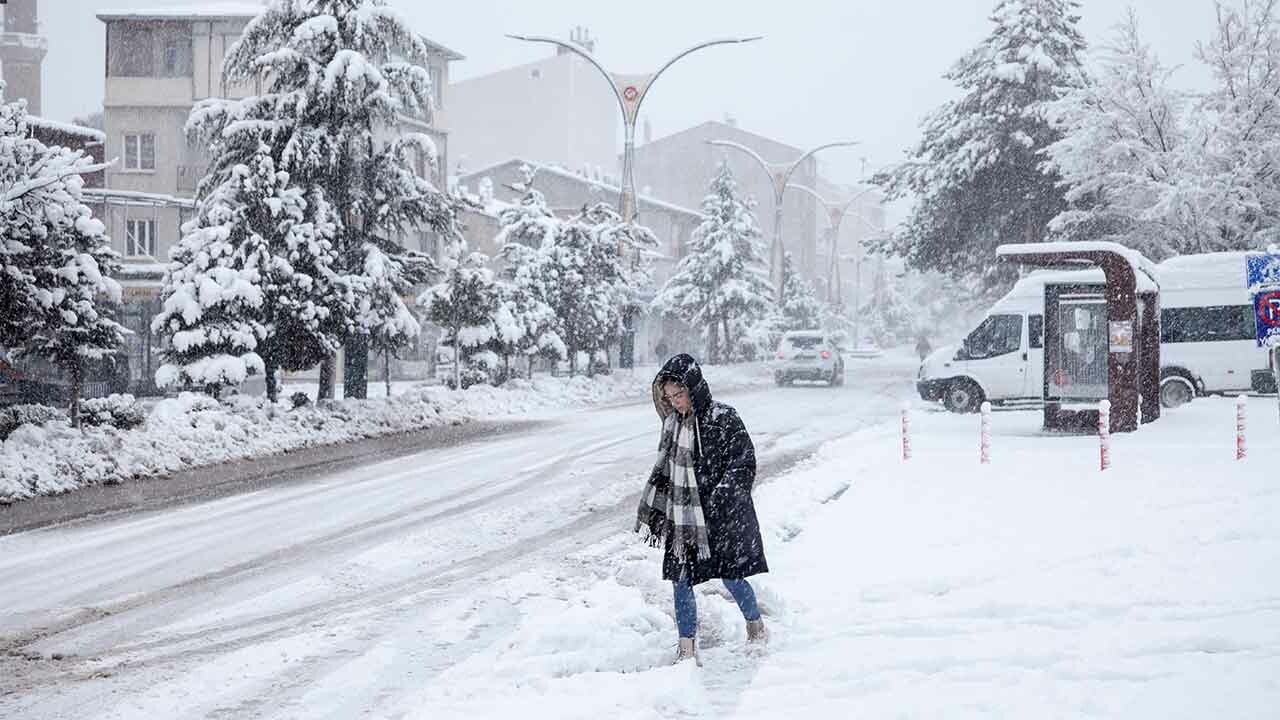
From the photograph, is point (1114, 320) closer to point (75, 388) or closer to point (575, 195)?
point (75, 388)

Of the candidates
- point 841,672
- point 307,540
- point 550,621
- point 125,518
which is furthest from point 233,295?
point 841,672

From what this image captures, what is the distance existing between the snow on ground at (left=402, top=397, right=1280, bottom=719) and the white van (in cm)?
1317

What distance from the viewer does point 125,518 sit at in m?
12.3

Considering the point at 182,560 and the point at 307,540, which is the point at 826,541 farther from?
→ the point at 182,560

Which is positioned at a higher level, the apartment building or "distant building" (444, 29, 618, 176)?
"distant building" (444, 29, 618, 176)

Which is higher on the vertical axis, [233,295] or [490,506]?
[233,295]

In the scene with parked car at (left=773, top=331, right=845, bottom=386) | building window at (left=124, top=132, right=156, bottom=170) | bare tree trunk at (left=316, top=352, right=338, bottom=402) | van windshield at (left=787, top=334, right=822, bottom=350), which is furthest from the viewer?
building window at (left=124, top=132, right=156, bottom=170)

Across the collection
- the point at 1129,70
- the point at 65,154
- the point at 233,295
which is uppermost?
the point at 1129,70

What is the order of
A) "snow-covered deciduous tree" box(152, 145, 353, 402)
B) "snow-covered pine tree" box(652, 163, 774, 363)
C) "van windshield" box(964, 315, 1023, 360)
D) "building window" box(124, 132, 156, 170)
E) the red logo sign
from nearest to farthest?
the red logo sign < "snow-covered deciduous tree" box(152, 145, 353, 402) < "van windshield" box(964, 315, 1023, 360) < "building window" box(124, 132, 156, 170) < "snow-covered pine tree" box(652, 163, 774, 363)

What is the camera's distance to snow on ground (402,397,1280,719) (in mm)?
5863

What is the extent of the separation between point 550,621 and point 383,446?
13026 millimetres

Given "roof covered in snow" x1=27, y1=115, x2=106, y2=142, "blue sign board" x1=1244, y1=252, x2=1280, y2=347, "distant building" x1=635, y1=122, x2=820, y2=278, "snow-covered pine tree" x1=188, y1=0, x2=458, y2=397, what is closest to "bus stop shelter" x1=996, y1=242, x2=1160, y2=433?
"blue sign board" x1=1244, y1=252, x2=1280, y2=347

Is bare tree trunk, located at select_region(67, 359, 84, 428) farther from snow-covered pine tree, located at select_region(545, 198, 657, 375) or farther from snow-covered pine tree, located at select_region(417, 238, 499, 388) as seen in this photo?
snow-covered pine tree, located at select_region(545, 198, 657, 375)

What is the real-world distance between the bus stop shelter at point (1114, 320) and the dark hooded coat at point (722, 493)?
44.2 feet
